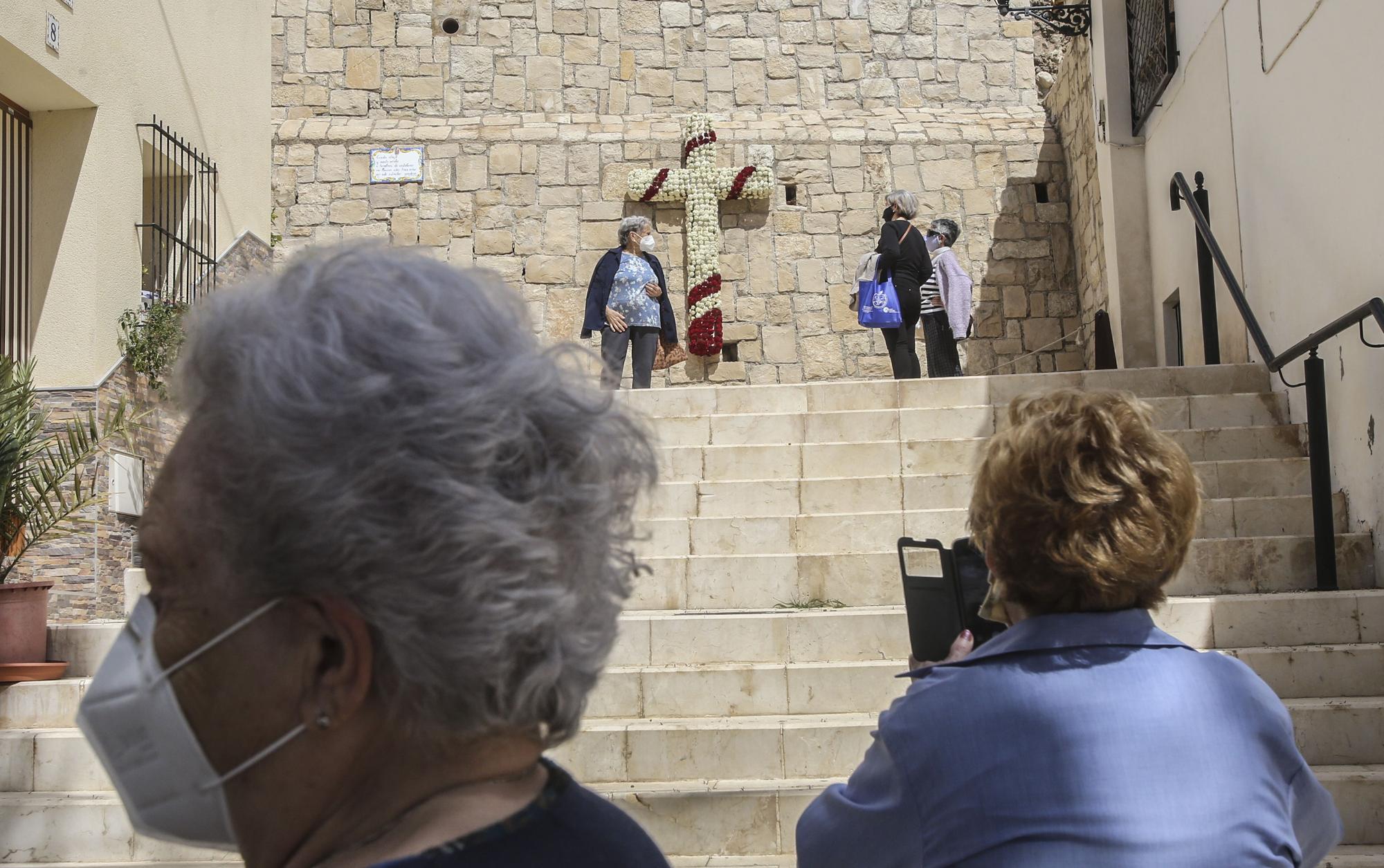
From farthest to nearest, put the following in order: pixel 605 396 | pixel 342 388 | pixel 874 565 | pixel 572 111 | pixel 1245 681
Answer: pixel 572 111 → pixel 874 565 → pixel 1245 681 → pixel 605 396 → pixel 342 388

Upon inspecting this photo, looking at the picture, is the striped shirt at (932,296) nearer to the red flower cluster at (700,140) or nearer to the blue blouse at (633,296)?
the blue blouse at (633,296)

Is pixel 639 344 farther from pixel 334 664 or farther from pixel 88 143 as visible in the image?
pixel 334 664

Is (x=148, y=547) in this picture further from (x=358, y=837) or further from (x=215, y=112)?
(x=215, y=112)

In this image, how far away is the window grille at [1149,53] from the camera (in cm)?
870

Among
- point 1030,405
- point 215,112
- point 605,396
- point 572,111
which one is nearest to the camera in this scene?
point 605,396

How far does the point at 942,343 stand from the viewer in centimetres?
849

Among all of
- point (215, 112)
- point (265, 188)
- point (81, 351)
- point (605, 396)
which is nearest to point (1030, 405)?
point (605, 396)

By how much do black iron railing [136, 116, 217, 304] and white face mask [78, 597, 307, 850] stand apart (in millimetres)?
6685

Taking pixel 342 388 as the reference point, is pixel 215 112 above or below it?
above

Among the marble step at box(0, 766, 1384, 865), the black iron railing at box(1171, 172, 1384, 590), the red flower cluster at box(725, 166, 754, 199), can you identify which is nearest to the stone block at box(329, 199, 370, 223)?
the red flower cluster at box(725, 166, 754, 199)

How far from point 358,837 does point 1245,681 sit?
1.05 m

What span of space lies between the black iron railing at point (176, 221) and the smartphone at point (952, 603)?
6.28 m

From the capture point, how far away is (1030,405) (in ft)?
5.32

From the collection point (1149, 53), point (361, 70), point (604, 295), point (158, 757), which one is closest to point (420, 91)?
point (361, 70)
